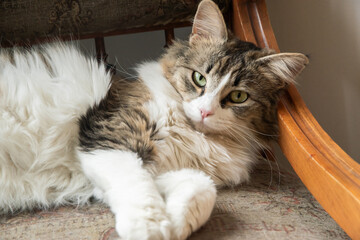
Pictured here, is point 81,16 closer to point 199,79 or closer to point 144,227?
point 199,79

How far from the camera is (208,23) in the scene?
1.23 m

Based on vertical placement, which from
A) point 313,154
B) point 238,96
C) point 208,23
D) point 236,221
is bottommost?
point 236,221

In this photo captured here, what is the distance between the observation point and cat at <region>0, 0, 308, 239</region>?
3.31 ft

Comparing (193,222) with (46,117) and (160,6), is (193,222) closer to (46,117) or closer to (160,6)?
(46,117)

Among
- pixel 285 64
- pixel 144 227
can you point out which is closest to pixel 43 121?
pixel 144 227


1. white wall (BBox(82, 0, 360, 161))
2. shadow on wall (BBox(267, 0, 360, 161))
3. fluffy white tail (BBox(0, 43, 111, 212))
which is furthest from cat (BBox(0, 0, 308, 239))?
shadow on wall (BBox(267, 0, 360, 161))

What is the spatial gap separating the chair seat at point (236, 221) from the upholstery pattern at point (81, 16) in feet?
2.58

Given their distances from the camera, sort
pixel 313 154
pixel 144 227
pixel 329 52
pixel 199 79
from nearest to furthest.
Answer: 1. pixel 144 227
2. pixel 313 154
3. pixel 199 79
4. pixel 329 52

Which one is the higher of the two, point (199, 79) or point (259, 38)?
point (259, 38)

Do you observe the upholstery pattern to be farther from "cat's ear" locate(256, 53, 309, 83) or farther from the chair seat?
the chair seat

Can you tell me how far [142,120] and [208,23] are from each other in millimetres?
456

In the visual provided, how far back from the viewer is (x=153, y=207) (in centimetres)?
83

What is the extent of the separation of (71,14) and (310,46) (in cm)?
135

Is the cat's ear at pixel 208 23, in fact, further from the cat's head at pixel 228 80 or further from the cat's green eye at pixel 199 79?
the cat's green eye at pixel 199 79
